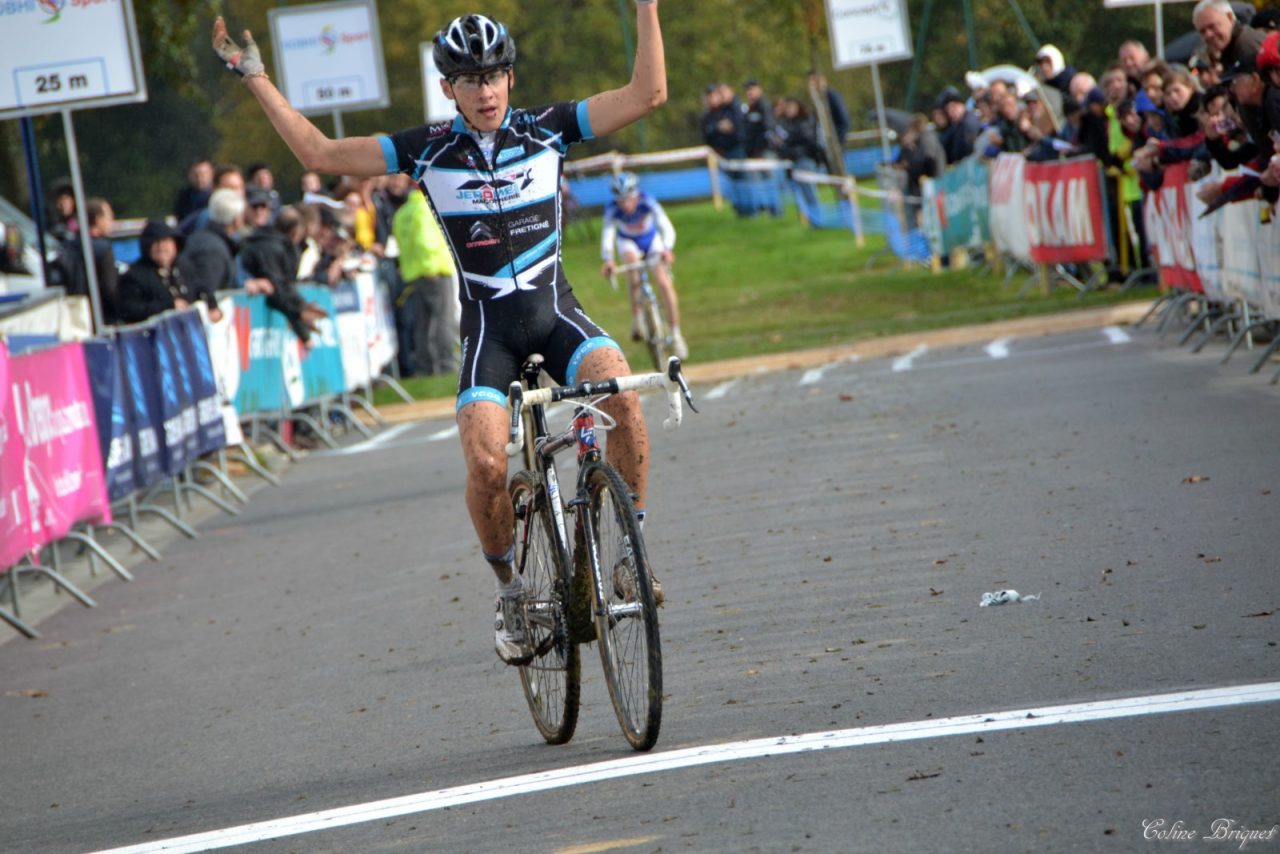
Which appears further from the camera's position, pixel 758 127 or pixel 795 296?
pixel 758 127

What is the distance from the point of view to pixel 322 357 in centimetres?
1941

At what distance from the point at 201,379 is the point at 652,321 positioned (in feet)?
22.2

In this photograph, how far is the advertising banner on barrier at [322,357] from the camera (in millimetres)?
19062

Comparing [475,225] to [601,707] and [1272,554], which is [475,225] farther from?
[1272,554]

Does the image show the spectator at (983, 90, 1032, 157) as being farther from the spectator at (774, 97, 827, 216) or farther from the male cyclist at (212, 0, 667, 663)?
the male cyclist at (212, 0, 667, 663)

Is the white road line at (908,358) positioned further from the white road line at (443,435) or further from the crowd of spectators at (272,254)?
the crowd of spectators at (272,254)

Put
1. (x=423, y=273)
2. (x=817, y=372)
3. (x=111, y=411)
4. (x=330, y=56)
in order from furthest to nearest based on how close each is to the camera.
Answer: (x=330, y=56) → (x=423, y=273) → (x=817, y=372) → (x=111, y=411)

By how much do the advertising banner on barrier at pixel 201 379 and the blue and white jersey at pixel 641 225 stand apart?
7316mm

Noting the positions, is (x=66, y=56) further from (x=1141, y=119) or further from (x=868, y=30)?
(x=868, y=30)

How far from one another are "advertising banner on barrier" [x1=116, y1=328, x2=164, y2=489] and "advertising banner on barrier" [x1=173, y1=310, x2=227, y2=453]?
2.82ft

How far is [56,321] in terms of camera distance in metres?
15.7

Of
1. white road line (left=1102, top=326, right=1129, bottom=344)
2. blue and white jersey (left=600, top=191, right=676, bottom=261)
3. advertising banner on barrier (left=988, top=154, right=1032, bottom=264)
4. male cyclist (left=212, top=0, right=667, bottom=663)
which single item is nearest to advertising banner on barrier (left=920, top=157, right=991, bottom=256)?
advertising banner on barrier (left=988, top=154, right=1032, bottom=264)

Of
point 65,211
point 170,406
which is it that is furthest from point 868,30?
point 170,406

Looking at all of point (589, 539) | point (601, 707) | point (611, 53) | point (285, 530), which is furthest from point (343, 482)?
point (611, 53)
